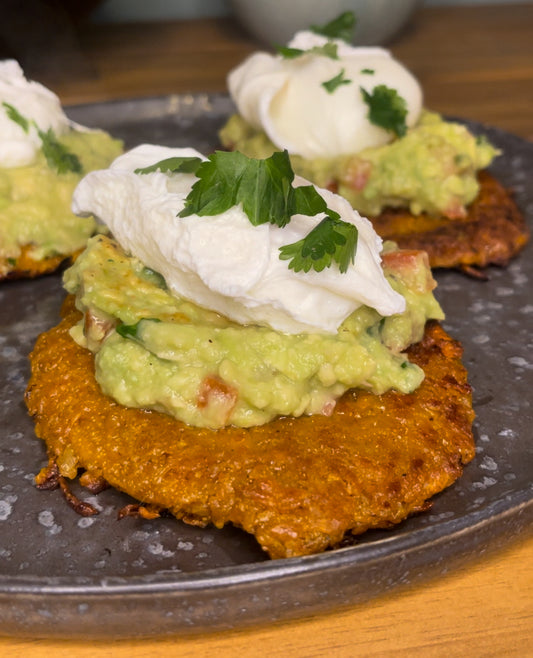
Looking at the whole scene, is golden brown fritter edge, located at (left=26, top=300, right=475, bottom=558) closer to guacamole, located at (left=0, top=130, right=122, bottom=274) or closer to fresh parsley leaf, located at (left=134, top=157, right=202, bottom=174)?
fresh parsley leaf, located at (left=134, top=157, right=202, bottom=174)

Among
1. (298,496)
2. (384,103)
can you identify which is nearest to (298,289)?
(298,496)

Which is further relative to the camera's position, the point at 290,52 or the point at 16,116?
the point at 290,52

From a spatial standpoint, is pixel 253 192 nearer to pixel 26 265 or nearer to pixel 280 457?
pixel 280 457

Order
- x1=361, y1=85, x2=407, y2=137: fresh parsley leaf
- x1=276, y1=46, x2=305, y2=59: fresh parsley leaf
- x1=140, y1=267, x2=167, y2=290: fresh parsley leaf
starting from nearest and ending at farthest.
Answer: x1=140, y1=267, x2=167, y2=290: fresh parsley leaf
x1=361, y1=85, x2=407, y2=137: fresh parsley leaf
x1=276, y1=46, x2=305, y2=59: fresh parsley leaf

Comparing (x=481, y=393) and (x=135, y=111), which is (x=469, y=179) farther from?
(x=135, y=111)

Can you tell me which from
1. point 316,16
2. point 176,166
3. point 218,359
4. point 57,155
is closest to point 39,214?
point 57,155

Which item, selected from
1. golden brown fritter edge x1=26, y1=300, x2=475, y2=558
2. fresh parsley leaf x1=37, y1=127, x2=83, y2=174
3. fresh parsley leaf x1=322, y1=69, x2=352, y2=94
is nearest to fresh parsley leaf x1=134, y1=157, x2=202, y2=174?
golden brown fritter edge x1=26, y1=300, x2=475, y2=558

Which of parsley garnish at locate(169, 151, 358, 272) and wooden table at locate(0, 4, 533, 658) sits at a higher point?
parsley garnish at locate(169, 151, 358, 272)
